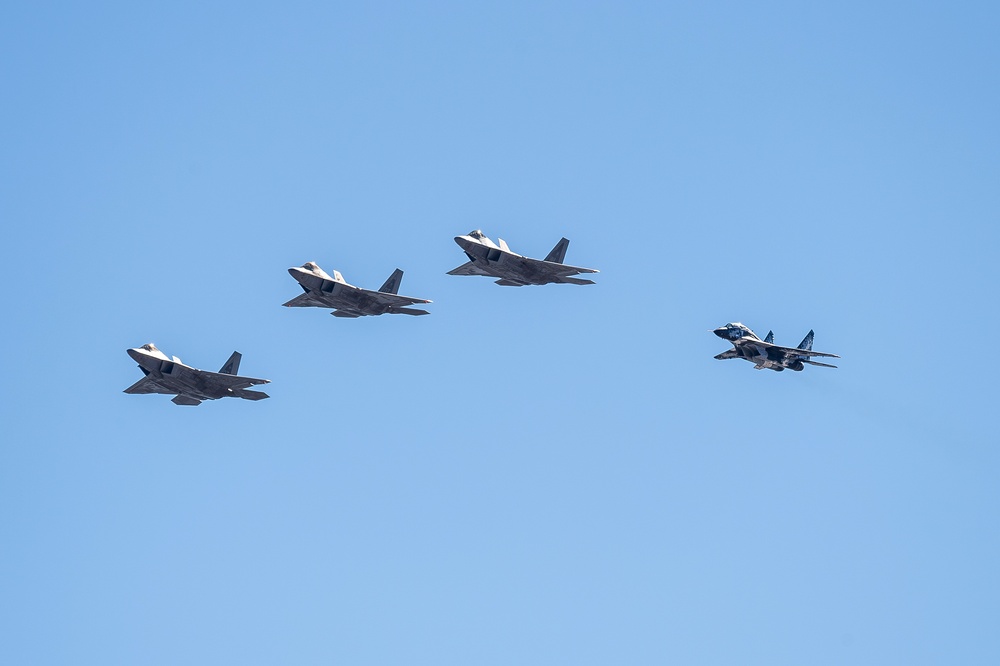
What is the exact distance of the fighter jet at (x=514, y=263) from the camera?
8900cm

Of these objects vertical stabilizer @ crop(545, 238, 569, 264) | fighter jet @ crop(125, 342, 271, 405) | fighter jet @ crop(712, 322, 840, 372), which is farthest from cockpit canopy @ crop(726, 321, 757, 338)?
fighter jet @ crop(125, 342, 271, 405)

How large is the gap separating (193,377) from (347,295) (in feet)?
40.8

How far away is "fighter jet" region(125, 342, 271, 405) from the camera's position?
84562 millimetres

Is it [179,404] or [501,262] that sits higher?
[501,262]

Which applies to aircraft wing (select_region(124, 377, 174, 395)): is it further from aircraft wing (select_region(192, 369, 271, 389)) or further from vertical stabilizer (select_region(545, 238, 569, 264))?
vertical stabilizer (select_region(545, 238, 569, 264))

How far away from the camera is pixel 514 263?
294 ft

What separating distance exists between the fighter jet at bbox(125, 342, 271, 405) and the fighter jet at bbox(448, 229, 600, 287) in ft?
58.0

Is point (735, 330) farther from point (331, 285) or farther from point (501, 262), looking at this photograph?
point (331, 285)

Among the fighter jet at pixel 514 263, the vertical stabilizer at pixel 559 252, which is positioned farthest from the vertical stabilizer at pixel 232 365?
the vertical stabilizer at pixel 559 252

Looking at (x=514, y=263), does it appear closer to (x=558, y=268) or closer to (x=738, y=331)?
(x=558, y=268)

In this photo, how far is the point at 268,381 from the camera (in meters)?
83.5

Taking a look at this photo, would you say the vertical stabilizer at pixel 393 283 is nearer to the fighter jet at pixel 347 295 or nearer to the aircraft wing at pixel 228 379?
the fighter jet at pixel 347 295

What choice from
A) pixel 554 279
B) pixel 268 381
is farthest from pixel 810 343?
pixel 268 381

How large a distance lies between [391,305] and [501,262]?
865 cm
